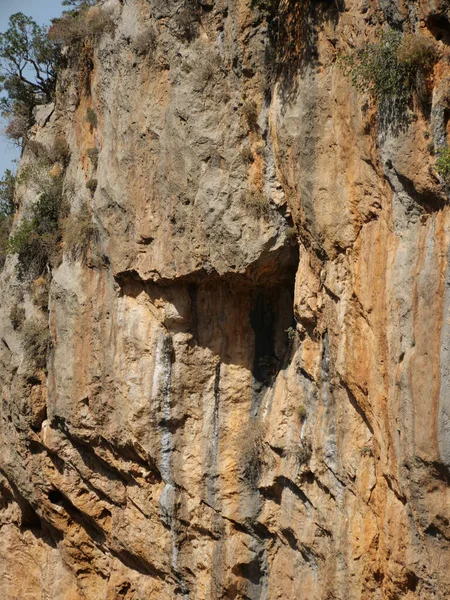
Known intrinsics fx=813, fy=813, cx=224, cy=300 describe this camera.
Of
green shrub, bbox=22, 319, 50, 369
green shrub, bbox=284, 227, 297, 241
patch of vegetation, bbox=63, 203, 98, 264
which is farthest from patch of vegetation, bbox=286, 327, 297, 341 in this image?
green shrub, bbox=22, 319, 50, 369

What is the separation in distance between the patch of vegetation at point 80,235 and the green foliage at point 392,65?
6.26m

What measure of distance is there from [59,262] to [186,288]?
375cm

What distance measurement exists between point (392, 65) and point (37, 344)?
9.24m

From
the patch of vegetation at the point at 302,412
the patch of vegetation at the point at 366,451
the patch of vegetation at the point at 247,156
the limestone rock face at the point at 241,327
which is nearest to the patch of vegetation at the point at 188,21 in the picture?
the limestone rock face at the point at 241,327

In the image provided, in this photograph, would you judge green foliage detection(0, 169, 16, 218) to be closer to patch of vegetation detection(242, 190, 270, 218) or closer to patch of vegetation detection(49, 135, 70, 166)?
patch of vegetation detection(49, 135, 70, 166)

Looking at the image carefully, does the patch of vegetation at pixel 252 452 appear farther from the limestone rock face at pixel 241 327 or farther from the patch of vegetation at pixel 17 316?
the patch of vegetation at pixel 17 316

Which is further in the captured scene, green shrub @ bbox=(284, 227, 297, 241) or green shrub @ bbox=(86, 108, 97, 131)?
green shrub @ bbox=(86, 108, 97, 131)

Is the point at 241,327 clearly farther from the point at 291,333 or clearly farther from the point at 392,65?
the point at 392,65

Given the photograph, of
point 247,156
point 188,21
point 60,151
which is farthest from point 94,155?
point 247,156

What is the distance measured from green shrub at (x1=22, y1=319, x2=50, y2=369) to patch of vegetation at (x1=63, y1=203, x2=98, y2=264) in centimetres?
177

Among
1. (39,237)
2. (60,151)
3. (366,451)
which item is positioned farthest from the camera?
(60,151)

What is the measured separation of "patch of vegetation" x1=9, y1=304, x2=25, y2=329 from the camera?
16.1 metres

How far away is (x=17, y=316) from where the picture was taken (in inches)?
634

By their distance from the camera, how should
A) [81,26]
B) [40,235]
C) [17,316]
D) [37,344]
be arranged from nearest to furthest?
[81,26] < [37,344] < [40,235] < [17,316]
